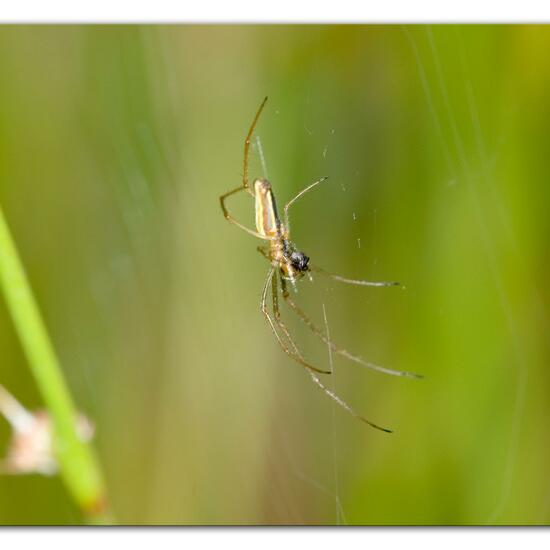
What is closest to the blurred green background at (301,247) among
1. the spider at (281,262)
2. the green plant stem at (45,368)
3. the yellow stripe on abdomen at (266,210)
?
the spider at (281,262)

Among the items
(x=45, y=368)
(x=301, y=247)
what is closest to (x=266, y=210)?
(x=301, y=247)

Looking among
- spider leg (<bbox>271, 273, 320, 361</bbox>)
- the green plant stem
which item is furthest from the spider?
the green plant stem

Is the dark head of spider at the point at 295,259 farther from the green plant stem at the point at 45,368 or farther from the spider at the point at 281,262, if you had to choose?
the green plant stem at the point at 45,368

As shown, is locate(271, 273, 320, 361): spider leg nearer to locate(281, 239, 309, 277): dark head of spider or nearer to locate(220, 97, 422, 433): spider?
locate(220, 97, 422, 433): spider

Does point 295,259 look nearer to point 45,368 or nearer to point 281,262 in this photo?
point 281,262
